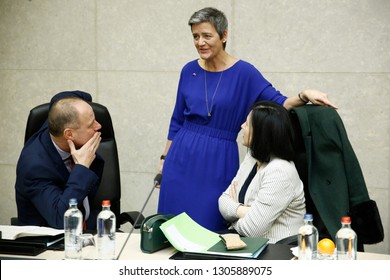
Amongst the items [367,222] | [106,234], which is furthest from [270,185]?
[106,234]

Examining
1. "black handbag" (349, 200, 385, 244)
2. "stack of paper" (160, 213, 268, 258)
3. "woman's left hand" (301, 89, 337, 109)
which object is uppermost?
"woman's left hand" (301, 89, 337, 109)

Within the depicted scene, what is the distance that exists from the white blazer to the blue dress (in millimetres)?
434

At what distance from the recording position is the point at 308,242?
2152mm

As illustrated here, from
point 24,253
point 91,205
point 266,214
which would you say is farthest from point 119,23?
point 24,253

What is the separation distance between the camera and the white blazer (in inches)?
107

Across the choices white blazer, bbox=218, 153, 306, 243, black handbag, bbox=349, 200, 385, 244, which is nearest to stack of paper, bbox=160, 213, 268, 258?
white blazer, bbox=218, 153, 306, 243

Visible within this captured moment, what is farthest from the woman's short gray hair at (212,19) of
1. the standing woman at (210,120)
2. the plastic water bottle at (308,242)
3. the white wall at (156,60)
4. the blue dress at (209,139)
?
the plastic water bottle at (308,242)

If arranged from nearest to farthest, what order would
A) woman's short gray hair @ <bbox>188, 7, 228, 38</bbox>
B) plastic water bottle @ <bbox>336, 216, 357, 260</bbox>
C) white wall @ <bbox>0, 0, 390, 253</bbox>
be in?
plastic water bottle @ <bbox>336, 216, 357, 260</bbox>
woman's short gray hair @ <bbox>188, 7, 228, 38</bbox>
white wall @ <bbox>0, 0, 390, 253</bbox>

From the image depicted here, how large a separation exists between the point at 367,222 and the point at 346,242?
0.71 metres

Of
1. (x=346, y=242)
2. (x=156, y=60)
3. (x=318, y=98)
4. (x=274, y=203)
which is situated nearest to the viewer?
(x=346, y=242)

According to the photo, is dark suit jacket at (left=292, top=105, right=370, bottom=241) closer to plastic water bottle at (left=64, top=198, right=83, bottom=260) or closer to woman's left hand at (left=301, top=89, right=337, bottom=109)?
woman's left hand at (left=301, top=89, right=337, bottom=109)

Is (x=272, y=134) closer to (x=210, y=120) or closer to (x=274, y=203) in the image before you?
(x=274, y=203)

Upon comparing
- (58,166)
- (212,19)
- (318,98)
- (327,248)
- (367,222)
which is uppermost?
(212,19)

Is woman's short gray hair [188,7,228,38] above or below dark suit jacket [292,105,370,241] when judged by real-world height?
above
